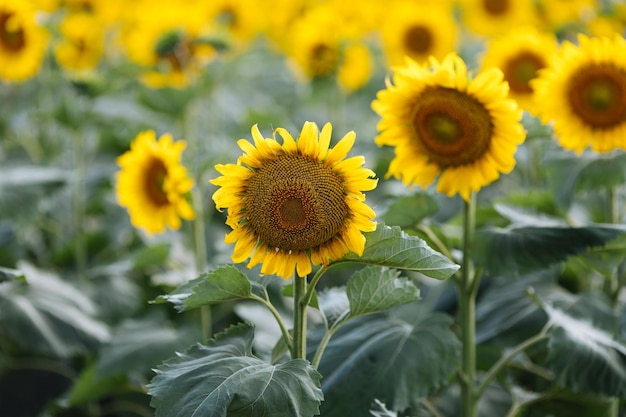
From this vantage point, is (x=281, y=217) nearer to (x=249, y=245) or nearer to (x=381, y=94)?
(x=249, y=245)

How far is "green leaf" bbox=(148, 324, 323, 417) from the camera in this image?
3.42 ft

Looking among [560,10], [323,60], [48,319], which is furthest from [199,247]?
[560,10]

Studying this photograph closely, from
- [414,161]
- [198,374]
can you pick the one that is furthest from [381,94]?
[198,374]

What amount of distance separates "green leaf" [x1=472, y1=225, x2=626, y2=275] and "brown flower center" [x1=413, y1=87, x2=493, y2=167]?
6.2 inches

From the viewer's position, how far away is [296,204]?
1130 millimetres

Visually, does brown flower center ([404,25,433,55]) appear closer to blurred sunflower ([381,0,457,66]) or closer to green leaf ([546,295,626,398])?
blurred sunflower ([381,0,457,66])

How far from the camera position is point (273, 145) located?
3.78 feet

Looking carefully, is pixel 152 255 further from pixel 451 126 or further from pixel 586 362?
pixel 586 362

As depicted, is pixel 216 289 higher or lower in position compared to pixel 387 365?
higher

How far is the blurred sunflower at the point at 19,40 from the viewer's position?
260cm

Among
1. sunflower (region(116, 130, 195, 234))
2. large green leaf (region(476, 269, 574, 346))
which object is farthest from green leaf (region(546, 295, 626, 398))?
sunflower (region(116, 130, 195, 234))

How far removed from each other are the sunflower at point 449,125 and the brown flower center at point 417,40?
1.79 metres

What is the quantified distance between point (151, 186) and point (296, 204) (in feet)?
2.75

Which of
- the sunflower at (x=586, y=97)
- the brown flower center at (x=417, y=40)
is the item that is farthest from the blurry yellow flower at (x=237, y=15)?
the sunflower at (x=586, y=97)
